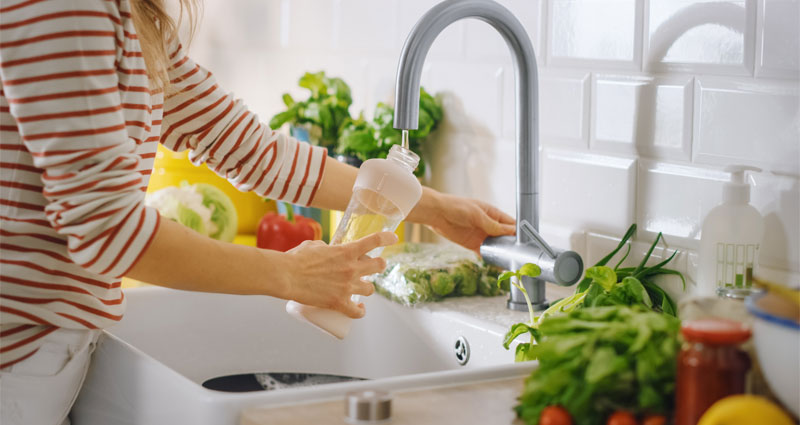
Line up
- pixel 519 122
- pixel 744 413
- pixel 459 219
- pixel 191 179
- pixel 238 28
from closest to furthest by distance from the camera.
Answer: pixel 744 413 < pixel 519 122 < pixel 459 219 < pixel 191 179 < pixel 238 28

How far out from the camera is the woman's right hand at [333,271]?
3.25 feet

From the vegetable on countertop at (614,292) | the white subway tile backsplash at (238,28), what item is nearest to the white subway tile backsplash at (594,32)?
the vegetable on countertop at (614,292)

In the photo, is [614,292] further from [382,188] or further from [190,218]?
[190,218]

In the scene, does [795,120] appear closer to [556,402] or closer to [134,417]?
[556,402]

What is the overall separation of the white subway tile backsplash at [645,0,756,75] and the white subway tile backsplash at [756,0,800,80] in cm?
1

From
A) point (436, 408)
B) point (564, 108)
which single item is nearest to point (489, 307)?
point (564, 108)

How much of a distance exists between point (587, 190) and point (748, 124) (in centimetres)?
30

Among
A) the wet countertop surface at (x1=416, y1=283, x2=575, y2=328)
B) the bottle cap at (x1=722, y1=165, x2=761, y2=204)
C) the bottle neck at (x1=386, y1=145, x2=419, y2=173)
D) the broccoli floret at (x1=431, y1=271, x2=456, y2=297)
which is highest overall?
the bottle neck at (x1=386, y1=145, x2=419, y2=173)

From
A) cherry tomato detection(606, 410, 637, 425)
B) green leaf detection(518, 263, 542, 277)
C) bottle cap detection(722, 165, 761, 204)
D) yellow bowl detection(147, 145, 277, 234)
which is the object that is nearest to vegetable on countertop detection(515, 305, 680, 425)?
cherry tomato detection(606, 410, 637, 425)

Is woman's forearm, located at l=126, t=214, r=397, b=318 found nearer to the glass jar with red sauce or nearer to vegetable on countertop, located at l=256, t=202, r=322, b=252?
the glass jar with red sauce

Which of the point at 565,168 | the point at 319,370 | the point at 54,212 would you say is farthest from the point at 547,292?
the point at 54,212

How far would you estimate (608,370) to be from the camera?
675 millimetres

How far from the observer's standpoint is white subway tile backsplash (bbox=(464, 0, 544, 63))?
1399mm

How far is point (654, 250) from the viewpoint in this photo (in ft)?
4.00
